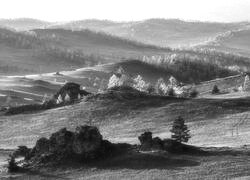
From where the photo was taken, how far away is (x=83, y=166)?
69.1m

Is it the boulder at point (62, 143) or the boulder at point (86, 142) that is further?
the boulder at point (62, 143)

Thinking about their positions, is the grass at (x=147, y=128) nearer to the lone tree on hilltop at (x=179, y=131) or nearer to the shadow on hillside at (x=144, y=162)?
the shadow on hillside at (x=144, y=162)

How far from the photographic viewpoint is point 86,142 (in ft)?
237

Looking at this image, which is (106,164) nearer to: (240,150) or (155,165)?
(155,165)

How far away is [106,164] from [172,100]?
217 ft

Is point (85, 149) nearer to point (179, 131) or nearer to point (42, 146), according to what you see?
point (42, 146)

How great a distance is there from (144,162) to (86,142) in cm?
800

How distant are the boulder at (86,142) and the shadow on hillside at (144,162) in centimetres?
222

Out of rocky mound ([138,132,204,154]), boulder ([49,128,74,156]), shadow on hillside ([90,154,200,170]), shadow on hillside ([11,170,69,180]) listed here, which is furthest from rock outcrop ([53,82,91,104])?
shadow on hillside ([90,154,200,170])

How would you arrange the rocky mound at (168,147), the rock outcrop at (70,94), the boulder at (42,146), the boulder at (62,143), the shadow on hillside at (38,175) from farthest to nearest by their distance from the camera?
1. the rock outcrop at (70,94)
2. the boulder at (42,146)
3. the boulder at (62,143)
4. the rocky mound at (168,147)
5. the shadow on hillside at (38,175)

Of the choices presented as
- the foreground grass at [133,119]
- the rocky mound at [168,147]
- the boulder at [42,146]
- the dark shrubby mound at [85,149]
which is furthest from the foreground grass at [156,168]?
the foreground grass at [133,119]

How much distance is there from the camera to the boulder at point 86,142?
7144 centimetres

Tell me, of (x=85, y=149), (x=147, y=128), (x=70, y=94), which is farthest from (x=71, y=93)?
(x=85, y=149)

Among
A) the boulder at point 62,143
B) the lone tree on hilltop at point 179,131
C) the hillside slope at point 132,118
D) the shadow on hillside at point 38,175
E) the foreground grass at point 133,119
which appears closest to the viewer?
the shadow on hillside at point 38,175
